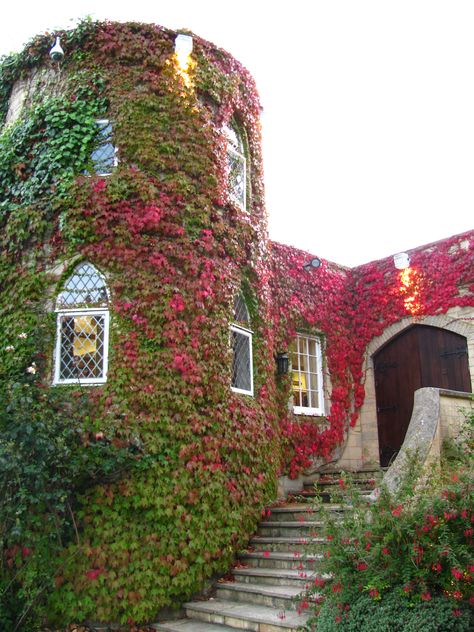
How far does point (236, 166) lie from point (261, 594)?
22.0 ft

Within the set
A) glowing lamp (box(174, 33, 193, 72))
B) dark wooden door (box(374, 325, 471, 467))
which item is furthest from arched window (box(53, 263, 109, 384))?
dark wooden door (box(374, 325, 471, 467))

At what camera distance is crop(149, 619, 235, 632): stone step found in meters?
7.00

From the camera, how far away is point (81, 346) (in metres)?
8.66

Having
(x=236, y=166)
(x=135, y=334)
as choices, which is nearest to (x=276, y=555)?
(x=135, y=334)

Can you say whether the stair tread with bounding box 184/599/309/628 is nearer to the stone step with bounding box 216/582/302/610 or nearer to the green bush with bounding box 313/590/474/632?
the stone step with bounding box 216/582/302/610

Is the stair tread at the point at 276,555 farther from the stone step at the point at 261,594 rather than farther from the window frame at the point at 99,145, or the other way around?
the window frame at the point at 99,145

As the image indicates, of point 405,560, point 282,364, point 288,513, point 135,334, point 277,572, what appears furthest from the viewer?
point 282,364

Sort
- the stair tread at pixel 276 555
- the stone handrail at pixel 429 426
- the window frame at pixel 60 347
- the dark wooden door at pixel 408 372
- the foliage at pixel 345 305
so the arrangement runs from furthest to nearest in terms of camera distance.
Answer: the dark wooden door at pixel 408 372 < the foliage at pixel 345 305 < the window frame at pixel 60 347 < the stone handrail at pixel 429 426 < the stair tread at pixel 276 555

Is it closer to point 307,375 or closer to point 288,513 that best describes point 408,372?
point 307,375

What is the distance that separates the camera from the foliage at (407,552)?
529 centimetres

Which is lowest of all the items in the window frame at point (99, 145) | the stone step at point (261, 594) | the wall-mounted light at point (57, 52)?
the stone step at point (261, 594)

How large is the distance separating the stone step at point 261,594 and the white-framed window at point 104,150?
5.75 metres

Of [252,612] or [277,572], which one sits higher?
[277,572]

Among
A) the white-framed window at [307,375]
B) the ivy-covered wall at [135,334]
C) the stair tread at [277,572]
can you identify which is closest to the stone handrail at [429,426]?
the stair tread at [277,572]
